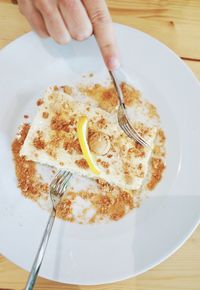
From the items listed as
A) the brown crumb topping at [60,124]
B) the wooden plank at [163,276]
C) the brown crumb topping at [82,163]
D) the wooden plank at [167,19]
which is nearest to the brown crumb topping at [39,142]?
the brown crumb topping at [60,124]

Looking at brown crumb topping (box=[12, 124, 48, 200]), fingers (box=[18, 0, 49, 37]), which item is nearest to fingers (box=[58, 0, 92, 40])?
fingers (box=[18, 0, 49, 37])

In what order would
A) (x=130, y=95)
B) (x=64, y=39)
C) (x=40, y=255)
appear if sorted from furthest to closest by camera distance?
(x=130, y=95) → (x=64, y=39) → (x=40, y=255)

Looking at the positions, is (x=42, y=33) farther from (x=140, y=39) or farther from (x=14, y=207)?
(x=14, y=207)

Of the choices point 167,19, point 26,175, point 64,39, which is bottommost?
point 26,175

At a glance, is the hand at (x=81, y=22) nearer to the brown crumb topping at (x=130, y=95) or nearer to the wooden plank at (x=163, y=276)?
the brown crumb topping at (x=130, y=95)

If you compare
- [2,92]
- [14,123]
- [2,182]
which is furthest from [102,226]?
[2,92]

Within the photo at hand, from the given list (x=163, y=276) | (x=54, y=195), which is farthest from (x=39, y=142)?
(x=163, y=276)

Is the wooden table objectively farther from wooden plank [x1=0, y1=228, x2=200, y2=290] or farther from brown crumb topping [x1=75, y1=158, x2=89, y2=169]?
wooden plank [x1=0, y1=228, x2=200, y2=290]

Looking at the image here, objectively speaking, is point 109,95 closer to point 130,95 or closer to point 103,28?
point 130,95
